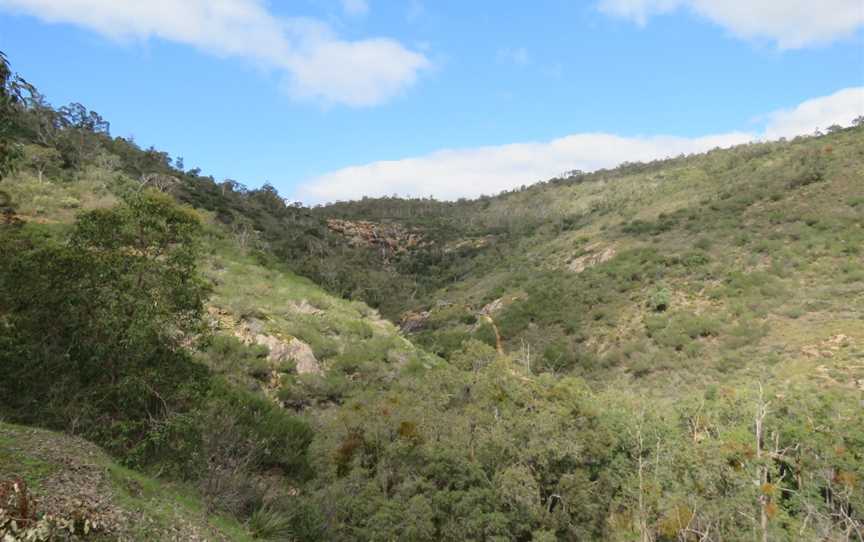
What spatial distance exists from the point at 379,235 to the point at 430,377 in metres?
66.8

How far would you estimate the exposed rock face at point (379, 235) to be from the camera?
82.5m

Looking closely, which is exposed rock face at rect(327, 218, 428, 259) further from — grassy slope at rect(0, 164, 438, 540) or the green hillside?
grassy slope at rect(0, 164, 438, 540)

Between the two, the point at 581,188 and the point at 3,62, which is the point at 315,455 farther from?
the point at 581,188

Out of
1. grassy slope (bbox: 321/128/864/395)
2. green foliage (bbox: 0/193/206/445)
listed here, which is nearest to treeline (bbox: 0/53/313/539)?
green foliage (bbox: 0/193/206/445)

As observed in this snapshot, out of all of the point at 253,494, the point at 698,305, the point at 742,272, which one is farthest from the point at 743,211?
the point at 253,494

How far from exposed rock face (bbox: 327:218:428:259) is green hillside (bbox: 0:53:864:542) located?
1251 inches

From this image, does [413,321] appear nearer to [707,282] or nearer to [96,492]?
[707,282]

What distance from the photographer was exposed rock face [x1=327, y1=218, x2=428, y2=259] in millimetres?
82500

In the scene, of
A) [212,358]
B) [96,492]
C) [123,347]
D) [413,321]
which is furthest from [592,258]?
[96,492]

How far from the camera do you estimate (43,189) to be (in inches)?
992

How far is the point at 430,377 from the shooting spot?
20.2m

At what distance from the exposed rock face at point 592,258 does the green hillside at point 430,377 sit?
0.50 m

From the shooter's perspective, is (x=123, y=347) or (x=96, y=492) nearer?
(x=96, y=492)

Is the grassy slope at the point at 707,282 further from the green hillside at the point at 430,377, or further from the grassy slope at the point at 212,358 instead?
the grassy slope at the point at 212,358
